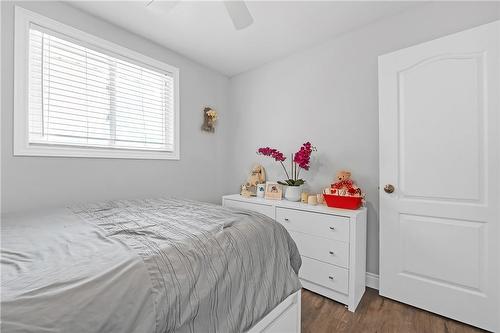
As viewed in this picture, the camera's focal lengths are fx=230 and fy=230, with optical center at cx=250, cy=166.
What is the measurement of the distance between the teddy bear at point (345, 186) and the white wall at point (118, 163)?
162 cm

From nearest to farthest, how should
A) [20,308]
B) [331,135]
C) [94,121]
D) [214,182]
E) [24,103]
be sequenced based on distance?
[20,308]
[24,103]
[94,121]
[331,135]
[214,182]

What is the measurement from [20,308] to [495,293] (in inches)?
91.8

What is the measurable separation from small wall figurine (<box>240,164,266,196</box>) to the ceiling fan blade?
1590 millimetres

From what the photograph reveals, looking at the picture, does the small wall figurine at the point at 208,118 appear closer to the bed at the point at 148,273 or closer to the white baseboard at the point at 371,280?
the bed at the point at 148,273

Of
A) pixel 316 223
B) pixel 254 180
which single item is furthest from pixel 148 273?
pixel 254 180

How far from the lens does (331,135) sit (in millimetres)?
2297

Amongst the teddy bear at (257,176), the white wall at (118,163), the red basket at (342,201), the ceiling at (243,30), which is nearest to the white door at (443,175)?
the red basket at (342,201)

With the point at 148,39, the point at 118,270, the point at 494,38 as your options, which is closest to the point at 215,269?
the point at 118,270

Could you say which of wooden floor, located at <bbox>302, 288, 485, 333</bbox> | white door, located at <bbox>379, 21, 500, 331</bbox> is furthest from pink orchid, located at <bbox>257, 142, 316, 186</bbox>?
wooden floor, located at <bbox>302, 288, 485, 333</bbox>

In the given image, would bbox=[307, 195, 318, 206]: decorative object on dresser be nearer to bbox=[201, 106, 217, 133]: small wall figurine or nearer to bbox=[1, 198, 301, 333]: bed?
bbox=[1, 198, 301, 333]: bed

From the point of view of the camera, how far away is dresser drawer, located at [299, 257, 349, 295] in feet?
5.79

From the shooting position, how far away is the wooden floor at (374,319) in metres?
1.51

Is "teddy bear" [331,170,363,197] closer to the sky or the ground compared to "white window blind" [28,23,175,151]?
closer to the ground

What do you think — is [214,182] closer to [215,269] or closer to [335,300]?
[335,300]
